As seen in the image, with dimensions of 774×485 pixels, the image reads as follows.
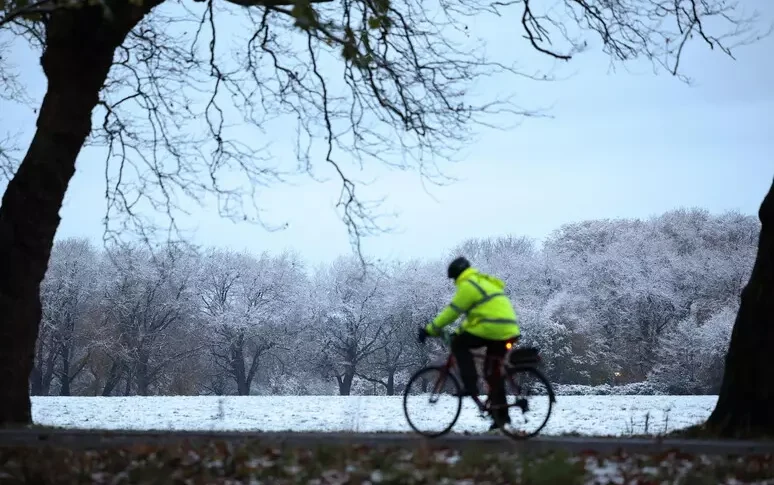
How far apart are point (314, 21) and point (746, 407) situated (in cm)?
663

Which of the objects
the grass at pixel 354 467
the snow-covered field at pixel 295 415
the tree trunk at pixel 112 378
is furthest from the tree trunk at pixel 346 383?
the grass at pixel 354 467

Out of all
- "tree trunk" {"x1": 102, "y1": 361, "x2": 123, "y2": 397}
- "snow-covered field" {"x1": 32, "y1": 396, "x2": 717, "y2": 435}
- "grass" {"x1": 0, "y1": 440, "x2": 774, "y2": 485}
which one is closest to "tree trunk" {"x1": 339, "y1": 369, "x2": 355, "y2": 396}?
"tree trunk" {"x1": 102, "y1": 361, "x2": 123, "y2": 397}

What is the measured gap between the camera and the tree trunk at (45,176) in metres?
13.3

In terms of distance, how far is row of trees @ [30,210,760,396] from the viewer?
52781 millimetres

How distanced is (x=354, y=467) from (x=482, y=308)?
9.97ft

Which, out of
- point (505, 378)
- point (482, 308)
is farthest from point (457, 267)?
point (505, 378)

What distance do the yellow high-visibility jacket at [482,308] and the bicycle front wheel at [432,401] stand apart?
71cm

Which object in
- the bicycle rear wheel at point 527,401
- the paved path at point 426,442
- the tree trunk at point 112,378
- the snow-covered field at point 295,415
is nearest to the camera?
the paved path at point 426,442

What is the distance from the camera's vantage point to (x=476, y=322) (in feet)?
32.4

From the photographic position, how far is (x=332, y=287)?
62.8m

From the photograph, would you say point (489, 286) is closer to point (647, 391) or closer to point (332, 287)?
point (647, 391)

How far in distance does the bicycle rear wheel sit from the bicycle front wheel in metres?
0.55

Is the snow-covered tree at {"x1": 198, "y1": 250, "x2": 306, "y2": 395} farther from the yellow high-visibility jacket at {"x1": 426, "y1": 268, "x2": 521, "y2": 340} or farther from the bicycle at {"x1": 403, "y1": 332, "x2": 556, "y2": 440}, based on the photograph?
the yellow high-visibility jacket at {"x1": 426, "y1": 268, "x2": 521, "y2": 340}

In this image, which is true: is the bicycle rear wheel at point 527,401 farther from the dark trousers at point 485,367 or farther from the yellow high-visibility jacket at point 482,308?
the yellow high-visibility jacket at point 482,308
